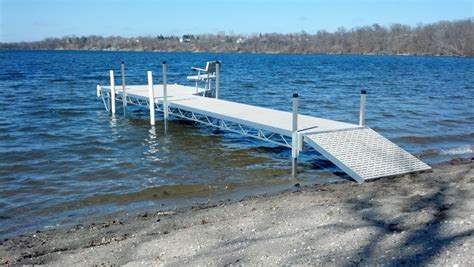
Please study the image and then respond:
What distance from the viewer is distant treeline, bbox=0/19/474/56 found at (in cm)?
12450

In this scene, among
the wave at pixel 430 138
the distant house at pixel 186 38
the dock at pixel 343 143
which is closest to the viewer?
the dock at pixel 343 143

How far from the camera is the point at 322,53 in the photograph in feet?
478

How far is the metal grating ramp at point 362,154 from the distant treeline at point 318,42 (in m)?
118

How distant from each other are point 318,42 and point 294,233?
151187mm

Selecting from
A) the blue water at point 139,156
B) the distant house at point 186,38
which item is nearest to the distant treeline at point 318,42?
the distant house at point 186,38

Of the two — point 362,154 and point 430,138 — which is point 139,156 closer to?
point 362,154

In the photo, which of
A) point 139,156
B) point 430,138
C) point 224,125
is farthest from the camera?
point 430,138

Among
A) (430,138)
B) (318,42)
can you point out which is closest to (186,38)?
(318,42)

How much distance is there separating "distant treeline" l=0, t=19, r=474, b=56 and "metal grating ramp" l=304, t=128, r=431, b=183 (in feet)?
387

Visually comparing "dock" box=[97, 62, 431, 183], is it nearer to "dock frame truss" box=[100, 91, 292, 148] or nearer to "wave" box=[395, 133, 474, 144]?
"dock frame truss" box=[100, 91, 292, 148]

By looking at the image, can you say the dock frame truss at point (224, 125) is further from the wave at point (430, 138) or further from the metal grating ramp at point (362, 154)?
the wave at point (430, 138)

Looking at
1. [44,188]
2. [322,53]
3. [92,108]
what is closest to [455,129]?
[44,188]

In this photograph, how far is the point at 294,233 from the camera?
511cm

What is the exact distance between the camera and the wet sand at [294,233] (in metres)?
4.26
